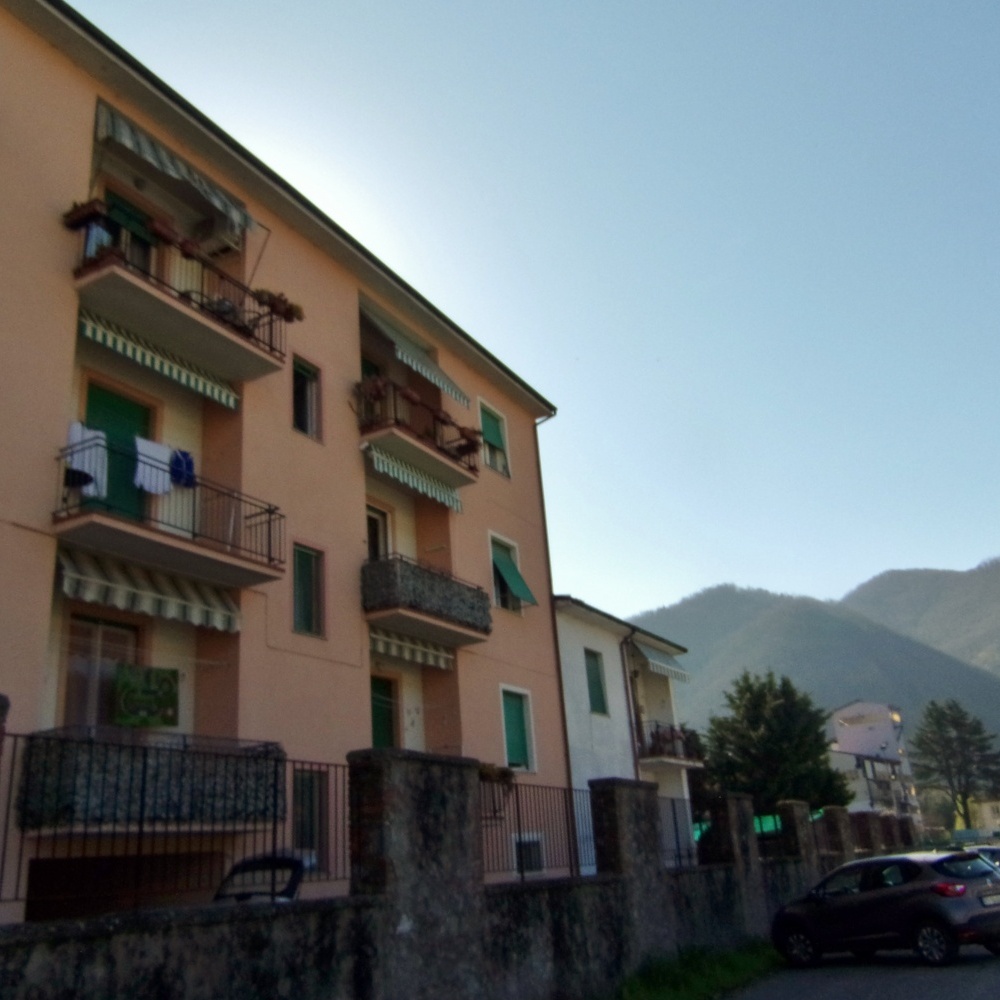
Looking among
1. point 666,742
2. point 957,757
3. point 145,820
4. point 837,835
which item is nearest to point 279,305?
point 145,820

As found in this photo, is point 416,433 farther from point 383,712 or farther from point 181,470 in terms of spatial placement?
point 181,470

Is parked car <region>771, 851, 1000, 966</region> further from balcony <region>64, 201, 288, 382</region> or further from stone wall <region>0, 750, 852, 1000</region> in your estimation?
balcony <region>64, 201, 288, 382</region>

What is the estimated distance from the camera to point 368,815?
354 inches

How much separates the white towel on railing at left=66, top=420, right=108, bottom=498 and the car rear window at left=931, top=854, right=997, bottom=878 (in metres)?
12.5

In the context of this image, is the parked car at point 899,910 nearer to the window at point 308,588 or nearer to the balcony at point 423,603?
the balcony at point 423,603

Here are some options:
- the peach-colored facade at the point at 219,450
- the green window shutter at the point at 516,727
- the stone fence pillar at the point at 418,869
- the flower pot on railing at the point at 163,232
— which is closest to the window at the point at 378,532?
the peach-colored facade at the point at 219,450

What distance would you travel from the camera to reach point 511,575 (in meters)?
21.9

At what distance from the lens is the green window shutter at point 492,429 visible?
2316 centimetres

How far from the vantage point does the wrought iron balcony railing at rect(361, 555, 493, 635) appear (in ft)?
55.4

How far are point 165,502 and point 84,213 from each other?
396cm

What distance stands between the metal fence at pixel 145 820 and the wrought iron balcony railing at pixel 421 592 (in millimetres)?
3829

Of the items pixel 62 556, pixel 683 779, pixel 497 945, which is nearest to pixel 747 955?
pixel 497 945

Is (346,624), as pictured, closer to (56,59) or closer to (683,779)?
(56,59)

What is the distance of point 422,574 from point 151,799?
7.00 meters
